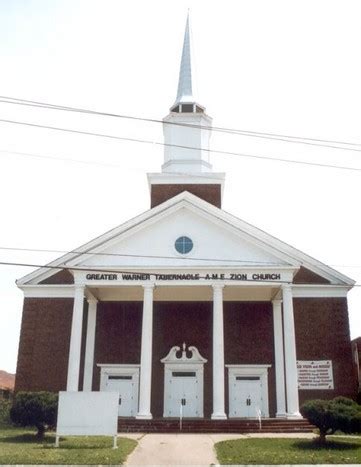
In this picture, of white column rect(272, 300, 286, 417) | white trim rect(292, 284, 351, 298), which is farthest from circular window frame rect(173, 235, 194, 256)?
white trim rect(292, 284, 351, 298)

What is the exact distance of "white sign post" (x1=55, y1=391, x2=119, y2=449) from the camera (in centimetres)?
1717

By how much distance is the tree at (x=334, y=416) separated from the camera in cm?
1719

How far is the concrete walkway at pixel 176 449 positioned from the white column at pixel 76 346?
448 centimetres

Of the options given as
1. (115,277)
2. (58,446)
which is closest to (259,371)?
(115,277)

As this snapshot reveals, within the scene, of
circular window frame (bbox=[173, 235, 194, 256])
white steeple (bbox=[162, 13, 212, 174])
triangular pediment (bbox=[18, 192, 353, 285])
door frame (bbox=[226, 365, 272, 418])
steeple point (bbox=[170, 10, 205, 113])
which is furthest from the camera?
steeple point (bbox=[170, 10, 205, 113])

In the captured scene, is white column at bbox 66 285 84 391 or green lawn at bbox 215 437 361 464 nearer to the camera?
green lawn at bbox 215 437 361 464

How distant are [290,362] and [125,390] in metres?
8.95

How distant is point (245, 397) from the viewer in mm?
27953

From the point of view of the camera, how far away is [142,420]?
23.0 meters

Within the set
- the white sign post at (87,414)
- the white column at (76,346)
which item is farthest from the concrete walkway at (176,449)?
the white column at (76,346)

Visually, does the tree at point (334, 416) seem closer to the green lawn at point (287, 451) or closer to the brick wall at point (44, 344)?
the green lawn at point (287, 451)

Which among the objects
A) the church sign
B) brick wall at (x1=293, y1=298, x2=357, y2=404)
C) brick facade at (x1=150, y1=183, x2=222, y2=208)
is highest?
brick facade at (x1=150, y1=183, x2=222, y2=208)

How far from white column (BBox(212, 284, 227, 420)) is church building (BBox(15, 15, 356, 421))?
0.09 m

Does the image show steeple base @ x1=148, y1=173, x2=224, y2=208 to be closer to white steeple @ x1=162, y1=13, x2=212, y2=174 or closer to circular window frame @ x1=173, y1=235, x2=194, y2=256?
white steeple @ x1=162, y1=13, x2=212, y2=174
